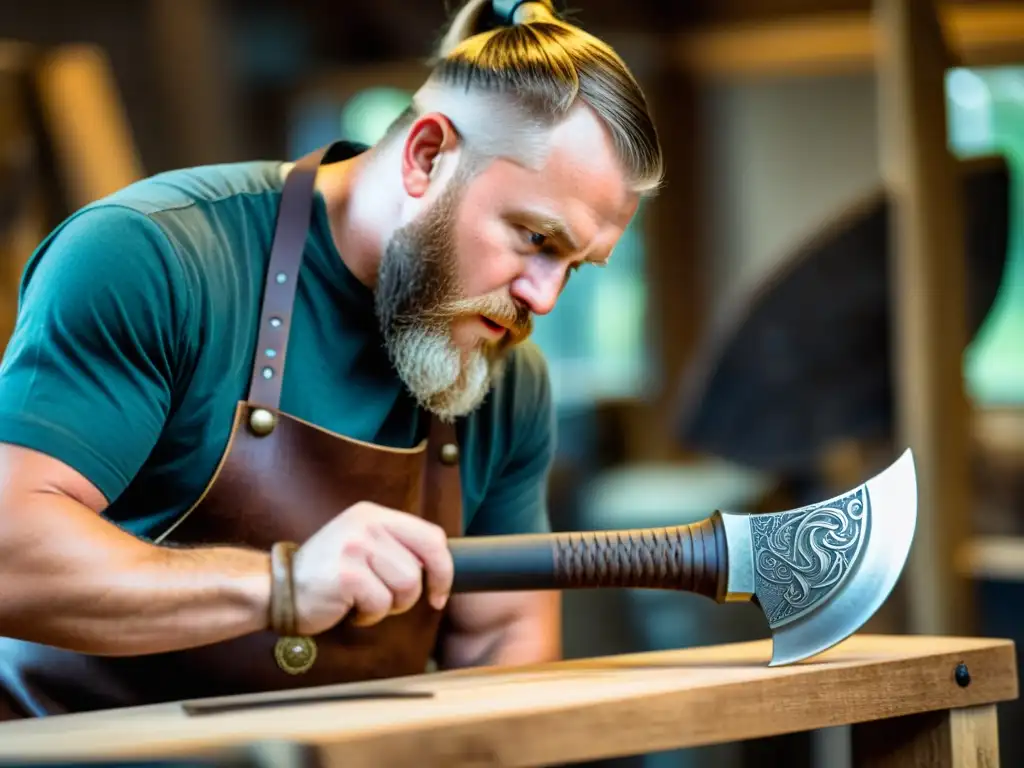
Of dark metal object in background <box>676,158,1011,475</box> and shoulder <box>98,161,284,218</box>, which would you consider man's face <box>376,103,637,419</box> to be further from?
dark metal object in background <box>676,158,1011,475</box>

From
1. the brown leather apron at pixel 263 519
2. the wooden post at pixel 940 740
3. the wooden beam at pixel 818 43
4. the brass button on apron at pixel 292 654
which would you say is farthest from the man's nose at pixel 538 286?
the wooden beam at pixel 818 43

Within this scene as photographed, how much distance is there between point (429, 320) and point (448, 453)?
23cm

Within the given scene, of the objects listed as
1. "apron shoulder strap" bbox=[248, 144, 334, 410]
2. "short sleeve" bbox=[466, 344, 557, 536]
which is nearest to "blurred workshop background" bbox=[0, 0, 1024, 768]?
"apron shoulder strap" bbox=[248, 144, 334, 410]

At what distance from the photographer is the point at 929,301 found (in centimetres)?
331

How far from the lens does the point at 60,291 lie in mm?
1571

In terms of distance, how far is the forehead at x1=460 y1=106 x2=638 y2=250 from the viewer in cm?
174

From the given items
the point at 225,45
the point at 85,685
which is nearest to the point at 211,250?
the point at 85,685

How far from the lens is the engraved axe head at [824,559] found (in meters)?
1.63

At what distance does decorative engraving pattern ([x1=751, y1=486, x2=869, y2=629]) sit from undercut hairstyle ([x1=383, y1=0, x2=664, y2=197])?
17.8 inches

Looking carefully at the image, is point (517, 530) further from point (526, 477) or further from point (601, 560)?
point (601, 560)

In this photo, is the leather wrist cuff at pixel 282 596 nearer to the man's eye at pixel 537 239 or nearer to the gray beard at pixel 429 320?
the gray beard at pixel 429 320

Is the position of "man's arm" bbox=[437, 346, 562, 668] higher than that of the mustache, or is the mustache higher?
the mustache

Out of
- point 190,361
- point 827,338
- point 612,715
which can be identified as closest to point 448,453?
point 190,361

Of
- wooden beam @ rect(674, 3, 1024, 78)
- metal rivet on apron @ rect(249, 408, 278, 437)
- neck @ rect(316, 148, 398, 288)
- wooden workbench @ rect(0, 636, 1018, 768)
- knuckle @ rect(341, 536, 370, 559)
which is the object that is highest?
wooden beam @ rect(674, 3, 1024, 78)
